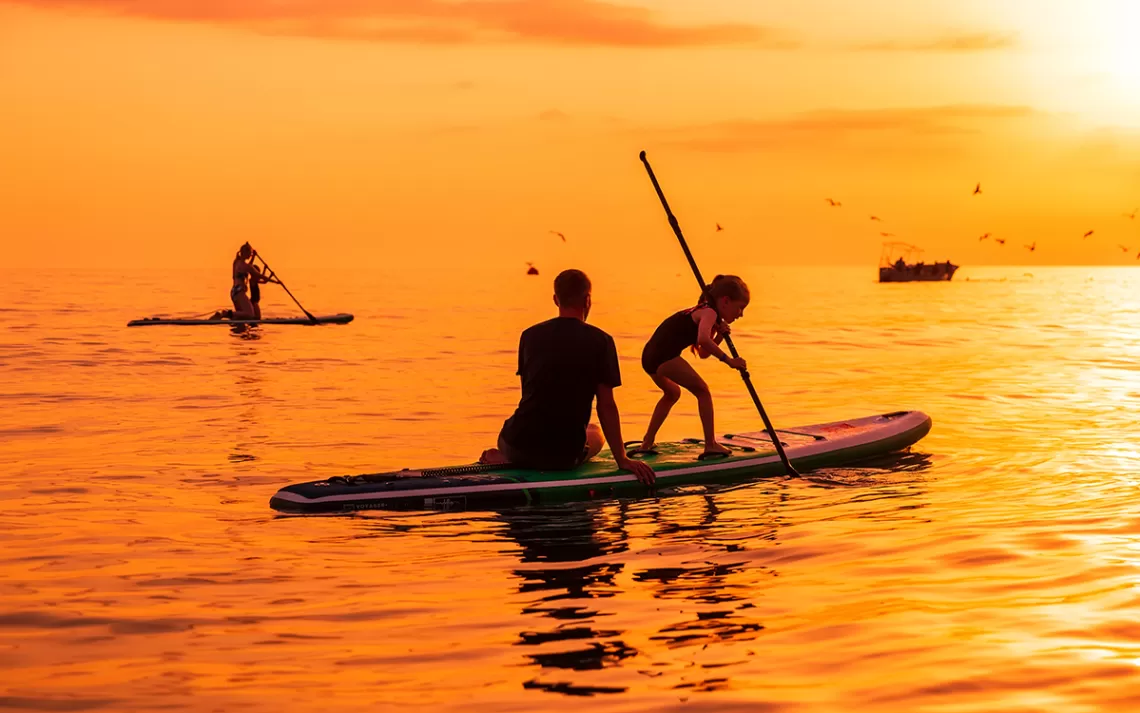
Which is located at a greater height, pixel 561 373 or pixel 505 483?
pixel 561 373

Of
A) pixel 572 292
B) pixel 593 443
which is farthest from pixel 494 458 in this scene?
pixel 572 292

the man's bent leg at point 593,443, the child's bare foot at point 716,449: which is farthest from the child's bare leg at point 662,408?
the man's bent leg at point 593,443

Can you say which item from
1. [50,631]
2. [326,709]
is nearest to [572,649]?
[326,709]

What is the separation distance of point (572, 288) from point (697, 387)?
8.18 feet

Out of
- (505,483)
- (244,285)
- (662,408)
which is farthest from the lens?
(244,285)

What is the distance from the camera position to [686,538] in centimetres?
838

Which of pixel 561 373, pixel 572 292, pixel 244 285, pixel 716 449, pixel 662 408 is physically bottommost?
pixel 716 449

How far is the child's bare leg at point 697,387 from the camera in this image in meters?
11.0

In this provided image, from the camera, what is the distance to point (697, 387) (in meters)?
11.1

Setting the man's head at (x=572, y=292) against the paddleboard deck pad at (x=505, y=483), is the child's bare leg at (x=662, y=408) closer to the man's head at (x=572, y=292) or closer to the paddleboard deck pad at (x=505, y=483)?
the paddleboard deck pad at (x=505, y=483)

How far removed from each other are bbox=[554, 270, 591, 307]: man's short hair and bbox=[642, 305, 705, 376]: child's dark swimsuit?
6.97 feet

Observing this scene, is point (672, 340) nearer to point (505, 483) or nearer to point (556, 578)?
point (505, 483)

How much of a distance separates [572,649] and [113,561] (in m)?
3.45

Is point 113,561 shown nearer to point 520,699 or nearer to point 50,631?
point 50,631
